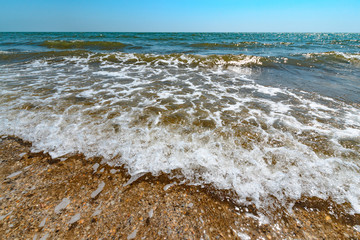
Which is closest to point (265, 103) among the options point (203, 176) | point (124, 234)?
point (203, 176)

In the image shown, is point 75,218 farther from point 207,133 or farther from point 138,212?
point 207,133

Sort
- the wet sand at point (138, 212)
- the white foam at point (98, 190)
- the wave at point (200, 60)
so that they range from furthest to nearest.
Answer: the wave at point (200, 60), the white foam at point (98, 190), the wet sand at point (138, 212)

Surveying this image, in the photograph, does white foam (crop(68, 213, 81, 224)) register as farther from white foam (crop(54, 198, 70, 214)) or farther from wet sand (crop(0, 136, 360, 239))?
white foam (crop(54, 198, 70, 214))

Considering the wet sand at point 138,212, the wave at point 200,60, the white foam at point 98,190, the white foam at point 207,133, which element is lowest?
the wet sand at point 138,212

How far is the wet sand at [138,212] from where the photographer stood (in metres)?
1.81

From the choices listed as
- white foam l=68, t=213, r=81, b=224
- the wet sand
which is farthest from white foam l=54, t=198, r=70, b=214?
white foam l=68, t=213, r=81, b=224

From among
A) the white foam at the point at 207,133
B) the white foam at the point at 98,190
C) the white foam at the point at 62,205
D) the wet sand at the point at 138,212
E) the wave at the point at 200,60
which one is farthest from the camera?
the wave at the point at 200,60

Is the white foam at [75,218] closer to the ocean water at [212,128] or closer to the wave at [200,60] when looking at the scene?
the ocean water at [212,128]

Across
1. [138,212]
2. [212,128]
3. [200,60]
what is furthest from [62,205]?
[200,60]

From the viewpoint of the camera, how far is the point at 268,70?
33.0 ft

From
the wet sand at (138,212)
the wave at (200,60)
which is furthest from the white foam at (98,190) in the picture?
the wave at (200,60)

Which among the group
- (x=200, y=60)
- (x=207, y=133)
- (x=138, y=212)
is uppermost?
(x=200, y=60)

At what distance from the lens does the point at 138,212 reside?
2004mm

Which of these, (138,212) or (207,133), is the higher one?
(207,133)
